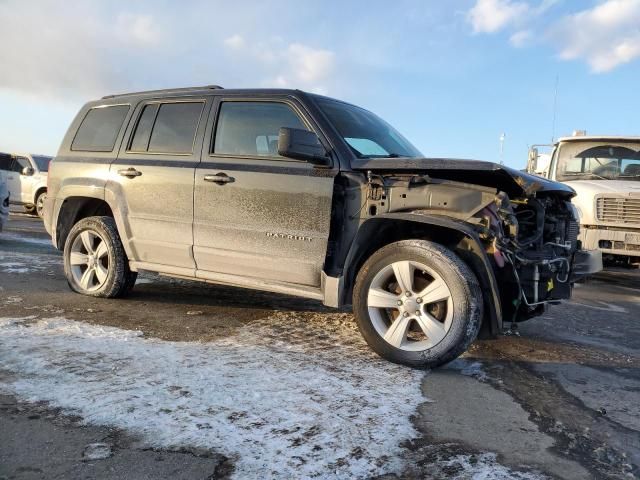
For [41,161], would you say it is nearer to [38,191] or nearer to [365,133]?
[38,191]

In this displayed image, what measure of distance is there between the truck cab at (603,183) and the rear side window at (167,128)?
6.06 metres

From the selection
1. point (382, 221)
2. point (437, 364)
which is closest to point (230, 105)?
point (382, 221)

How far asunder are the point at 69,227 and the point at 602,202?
7.39 m

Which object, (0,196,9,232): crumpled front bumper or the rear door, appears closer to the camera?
the rear door

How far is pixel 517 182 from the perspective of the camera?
11.4 ft

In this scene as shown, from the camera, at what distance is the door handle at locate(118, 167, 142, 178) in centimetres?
481

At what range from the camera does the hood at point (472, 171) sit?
3.40 meters

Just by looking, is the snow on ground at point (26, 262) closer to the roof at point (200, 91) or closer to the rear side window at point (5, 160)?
the roof at point (200, 91)

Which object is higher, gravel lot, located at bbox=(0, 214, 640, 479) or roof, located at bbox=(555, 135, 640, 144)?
roof, located at bbox=(555, 135, 640, 144)

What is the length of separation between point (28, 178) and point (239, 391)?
556 inches

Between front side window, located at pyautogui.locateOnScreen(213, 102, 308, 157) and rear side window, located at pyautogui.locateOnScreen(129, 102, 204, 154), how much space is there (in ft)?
0.97

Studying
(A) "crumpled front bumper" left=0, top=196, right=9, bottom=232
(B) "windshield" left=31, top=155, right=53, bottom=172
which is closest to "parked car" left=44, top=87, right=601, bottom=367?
(A) "crumpled front bumper" left=0, top=196, right=9, bottom=232

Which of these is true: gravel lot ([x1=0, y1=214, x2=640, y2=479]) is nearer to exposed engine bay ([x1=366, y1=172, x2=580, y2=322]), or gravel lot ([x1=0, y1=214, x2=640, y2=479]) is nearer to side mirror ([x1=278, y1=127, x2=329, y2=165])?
exposed engine bay ([x1=366, y1=172, x2=580, y2=322])

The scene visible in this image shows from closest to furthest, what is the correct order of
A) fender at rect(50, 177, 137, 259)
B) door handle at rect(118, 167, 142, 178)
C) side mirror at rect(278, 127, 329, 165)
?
side mirror at rect(278, 127, 329, 165)
door handle at rect(118, 167, 142, 178)
fender at rect(50, 177, 137, 259)
